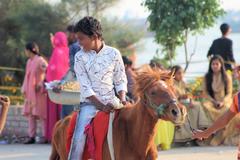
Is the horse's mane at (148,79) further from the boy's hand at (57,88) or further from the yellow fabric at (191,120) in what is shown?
the yellow fabric at (191,120)

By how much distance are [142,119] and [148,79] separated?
1.28ft

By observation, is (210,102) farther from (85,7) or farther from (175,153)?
(85,7)

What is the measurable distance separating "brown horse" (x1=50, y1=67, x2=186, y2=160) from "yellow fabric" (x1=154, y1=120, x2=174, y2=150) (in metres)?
5.21

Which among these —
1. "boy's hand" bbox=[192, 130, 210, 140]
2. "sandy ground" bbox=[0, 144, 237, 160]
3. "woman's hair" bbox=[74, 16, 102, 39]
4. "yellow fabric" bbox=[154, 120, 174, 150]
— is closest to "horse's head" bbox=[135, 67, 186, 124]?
"boy's hand" bbox=[192, 130, 210, 140]

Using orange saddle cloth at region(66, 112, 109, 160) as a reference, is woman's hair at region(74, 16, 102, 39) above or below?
above

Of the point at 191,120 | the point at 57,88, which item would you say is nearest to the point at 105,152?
the point at 57,88

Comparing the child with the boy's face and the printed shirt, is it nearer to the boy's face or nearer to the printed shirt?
the boy's face

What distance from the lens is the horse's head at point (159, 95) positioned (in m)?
6.54

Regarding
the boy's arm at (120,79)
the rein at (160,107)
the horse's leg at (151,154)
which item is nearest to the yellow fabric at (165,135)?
the boy's arm at (120,79)

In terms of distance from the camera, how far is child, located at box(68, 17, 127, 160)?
717 cm

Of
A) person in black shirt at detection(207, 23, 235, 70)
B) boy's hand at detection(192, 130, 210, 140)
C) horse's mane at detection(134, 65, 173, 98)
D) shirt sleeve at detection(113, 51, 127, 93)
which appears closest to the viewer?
boy's hand at detection(192, 130, 210, 140)

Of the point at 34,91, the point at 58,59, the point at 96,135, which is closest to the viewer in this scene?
the point at 96,135

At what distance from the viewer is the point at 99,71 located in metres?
7.17

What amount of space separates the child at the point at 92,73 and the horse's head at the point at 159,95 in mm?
335
